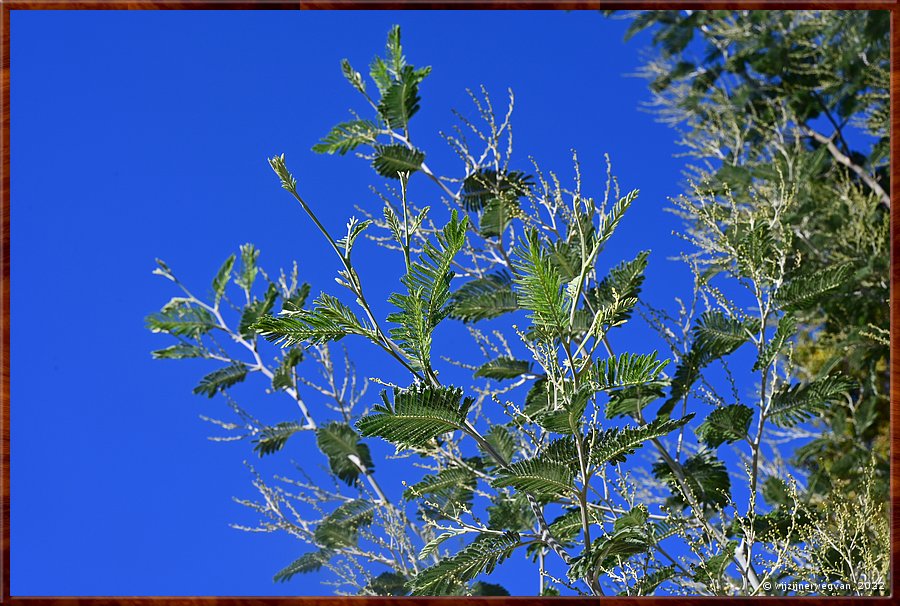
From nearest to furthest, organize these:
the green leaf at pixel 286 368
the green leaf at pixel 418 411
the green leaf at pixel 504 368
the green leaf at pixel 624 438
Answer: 1. the green leaf at pixel 418 411
2. the green leaf at pixel 624 438
3. the green leaf at pixel 504 368
4. the green leaf at pixel 286 368

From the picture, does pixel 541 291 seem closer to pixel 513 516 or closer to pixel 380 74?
pixel 513 516

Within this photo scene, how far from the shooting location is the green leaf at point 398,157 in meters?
2.78

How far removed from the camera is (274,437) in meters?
3.09

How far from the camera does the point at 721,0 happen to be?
2.25 m

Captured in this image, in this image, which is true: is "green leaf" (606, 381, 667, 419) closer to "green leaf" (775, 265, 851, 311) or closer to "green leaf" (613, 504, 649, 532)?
"green leaf" (613, 504, 649, 532)

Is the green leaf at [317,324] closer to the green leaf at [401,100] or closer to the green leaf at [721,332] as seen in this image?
the green leaf at [721,332]

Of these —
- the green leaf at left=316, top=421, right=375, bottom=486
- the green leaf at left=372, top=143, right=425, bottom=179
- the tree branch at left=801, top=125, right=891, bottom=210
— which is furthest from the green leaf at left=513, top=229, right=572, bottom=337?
the tree branch at left=801, top=125, right=891, bottom=210

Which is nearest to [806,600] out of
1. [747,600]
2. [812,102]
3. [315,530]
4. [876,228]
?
[747,600]

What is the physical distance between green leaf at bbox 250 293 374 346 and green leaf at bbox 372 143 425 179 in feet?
4.08

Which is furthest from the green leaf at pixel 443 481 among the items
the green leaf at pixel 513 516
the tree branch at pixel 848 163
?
the tree branch at pixel 848 163

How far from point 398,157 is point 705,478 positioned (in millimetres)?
1264

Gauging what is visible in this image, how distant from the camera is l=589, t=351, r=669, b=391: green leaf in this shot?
164cm

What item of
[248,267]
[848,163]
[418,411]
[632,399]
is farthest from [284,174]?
[848,163]

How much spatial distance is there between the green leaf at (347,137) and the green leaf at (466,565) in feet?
4.59
